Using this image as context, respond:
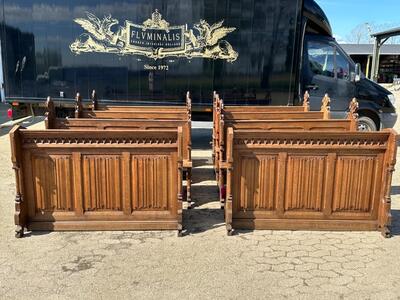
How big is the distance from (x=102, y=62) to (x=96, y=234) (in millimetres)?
5840

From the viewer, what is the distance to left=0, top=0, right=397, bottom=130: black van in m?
9.30

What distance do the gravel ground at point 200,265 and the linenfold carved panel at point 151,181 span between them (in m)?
0.36

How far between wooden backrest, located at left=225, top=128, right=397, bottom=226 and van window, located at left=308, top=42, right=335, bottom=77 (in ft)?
18.5

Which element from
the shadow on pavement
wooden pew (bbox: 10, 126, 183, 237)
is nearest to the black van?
the shadow on pavement

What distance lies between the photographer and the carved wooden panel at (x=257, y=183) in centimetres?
477

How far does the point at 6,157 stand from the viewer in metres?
9.04

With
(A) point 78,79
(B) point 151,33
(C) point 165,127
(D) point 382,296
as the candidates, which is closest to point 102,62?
(A) point 78,79

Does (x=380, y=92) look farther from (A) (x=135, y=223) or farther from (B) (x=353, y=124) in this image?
(A) (x=135, y=223)

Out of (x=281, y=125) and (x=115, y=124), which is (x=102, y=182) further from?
(x=281, y=125)

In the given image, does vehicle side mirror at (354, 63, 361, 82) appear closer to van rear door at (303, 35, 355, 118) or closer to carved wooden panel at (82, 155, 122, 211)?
van rear door at (303, 35, 355, 118)

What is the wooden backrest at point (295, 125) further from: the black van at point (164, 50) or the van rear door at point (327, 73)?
the van rear door at point (327, 73)

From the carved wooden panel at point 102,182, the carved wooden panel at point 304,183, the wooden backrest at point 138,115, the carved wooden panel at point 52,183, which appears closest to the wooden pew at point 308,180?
the carved wooden panel at point 304,183

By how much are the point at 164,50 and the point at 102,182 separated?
5504mm

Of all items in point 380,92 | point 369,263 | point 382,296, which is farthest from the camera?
point 380,92
